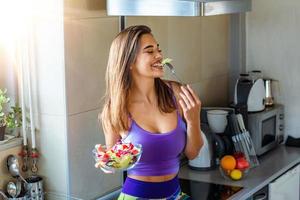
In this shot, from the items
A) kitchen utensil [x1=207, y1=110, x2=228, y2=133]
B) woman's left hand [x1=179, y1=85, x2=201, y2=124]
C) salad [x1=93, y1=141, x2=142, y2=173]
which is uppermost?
woman's left hand [x1=179, y1=85, x2=201, y2=124]

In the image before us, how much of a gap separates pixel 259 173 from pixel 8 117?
1.25m

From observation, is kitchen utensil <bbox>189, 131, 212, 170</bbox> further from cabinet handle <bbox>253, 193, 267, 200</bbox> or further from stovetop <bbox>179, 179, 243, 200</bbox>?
cabinet handle <bbox>253, 193, 267, 200</bbox>

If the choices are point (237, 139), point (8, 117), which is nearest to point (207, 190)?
point (237, 139)

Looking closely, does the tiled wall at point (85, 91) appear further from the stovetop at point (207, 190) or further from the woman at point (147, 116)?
the stovetop at point (207, 190)

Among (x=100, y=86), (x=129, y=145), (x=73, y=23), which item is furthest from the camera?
(x=100, y=86)

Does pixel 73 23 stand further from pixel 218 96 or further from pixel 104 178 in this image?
pixel 218 96

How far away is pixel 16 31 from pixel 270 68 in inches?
67.1

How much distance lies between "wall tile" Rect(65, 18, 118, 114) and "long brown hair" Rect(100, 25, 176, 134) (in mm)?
244

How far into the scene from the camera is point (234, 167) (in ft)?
9.22

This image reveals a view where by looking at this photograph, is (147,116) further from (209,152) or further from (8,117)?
(209,152)

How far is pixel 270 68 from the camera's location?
11.5 feet

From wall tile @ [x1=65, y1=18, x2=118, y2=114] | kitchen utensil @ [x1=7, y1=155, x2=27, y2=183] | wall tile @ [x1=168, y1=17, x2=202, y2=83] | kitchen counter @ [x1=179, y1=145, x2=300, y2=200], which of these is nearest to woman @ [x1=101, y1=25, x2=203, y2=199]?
wall tile @ [x1=65, y1=18, x2=118, y2=114]

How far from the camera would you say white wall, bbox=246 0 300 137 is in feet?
11.3

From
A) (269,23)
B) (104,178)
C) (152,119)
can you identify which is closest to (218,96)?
(269,23)
